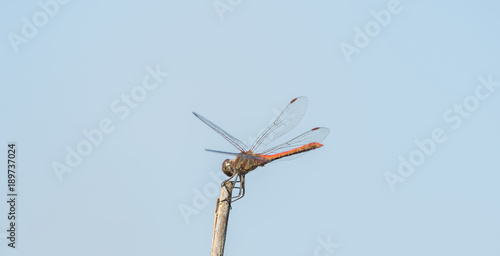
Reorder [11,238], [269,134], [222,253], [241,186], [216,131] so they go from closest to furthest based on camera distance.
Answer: [222,253], [241,186], [216,131], [269,134], [11,238]

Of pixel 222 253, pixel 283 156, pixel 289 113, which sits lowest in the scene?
pixel 222 253

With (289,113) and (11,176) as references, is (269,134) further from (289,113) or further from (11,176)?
(11,176)

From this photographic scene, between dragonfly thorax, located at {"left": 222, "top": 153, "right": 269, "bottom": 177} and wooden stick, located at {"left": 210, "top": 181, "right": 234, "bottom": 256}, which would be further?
dragonfly thorax, located at {"left": 222, "top": 153, "right": 269, "bottom": 177}

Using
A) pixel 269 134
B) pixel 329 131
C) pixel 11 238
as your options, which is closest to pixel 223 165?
pixel 269 134

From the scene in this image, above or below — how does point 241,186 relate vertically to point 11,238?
below

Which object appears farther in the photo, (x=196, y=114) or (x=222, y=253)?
(x=196, y=114)

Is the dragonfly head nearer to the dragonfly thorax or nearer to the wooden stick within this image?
the dragonfly thorax
